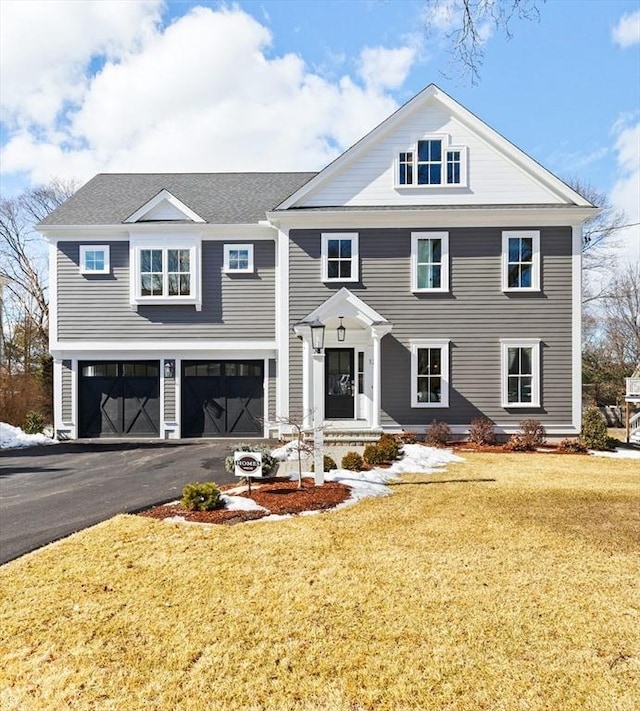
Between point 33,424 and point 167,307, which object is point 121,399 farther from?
point 167,307

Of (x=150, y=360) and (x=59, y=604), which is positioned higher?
(x=150, y=360)

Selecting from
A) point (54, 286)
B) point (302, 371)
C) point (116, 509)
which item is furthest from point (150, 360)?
point (116, 509)

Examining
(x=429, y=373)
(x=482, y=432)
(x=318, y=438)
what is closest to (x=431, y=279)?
(x=429, y=373)

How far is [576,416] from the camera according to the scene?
14531mm

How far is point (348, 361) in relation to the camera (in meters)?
15.2

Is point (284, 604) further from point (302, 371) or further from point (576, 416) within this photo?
point (576, 416)

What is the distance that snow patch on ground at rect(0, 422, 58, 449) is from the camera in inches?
571

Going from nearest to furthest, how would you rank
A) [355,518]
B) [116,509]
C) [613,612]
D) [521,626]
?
[521,626]
[613,612]
[355,518]
[116,509]

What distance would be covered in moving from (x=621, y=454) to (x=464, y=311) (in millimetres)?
5919

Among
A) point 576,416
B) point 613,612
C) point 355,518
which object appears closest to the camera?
point 613,612

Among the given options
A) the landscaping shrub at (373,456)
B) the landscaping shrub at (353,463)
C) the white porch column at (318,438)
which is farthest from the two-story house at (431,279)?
the white porch column at (318,438)

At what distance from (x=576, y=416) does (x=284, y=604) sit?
42.9 feet

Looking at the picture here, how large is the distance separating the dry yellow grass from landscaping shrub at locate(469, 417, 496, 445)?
7.05 meters

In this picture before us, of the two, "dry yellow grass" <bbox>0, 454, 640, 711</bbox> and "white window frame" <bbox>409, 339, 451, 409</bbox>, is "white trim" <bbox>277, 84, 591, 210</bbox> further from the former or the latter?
"dry yellow grass" <bbox>0, 454, 640, 711</bbox>
